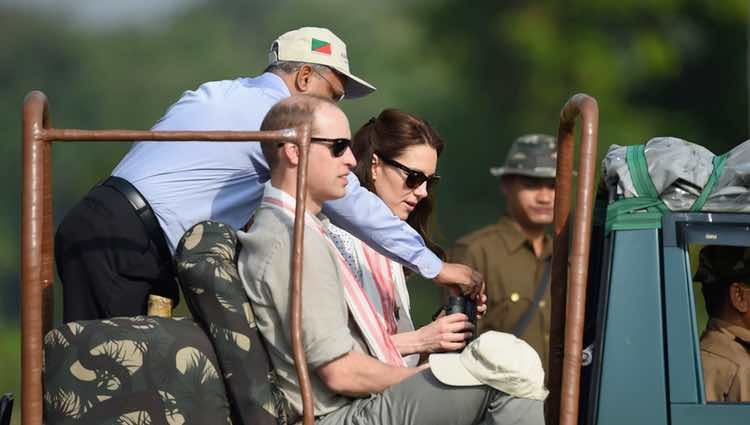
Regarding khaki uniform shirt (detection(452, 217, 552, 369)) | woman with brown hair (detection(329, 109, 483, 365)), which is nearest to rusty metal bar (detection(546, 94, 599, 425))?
woman with brown hair (detection(329, 109, 483, 365))

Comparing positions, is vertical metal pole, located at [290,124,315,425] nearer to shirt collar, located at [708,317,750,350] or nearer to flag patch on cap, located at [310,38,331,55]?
shirt collar, located at [708,317,750,350]

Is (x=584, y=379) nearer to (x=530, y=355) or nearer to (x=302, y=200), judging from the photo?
(x=530, y=355)

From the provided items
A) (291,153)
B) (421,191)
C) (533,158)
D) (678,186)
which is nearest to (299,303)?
(291,153)

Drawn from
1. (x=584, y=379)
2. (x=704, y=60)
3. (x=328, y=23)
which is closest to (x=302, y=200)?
(x=584, y=379)

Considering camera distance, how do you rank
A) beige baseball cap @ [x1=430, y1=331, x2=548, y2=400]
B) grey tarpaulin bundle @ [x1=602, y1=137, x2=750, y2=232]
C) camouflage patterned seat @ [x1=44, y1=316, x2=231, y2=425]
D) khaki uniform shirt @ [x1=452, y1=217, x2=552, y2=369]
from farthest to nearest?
khaki uniform shirt @ [x1=452, y1=217, x2=552, y2=369], grey tarpaulin bundle @ [x1=602, y1=137, x2=750, y2=232], camouflage patterned seat @ [x1=44, y1=316, x2=231, y2=425], beige baseball cap @ [x1=430, y1=331, x2=548, y2=400]

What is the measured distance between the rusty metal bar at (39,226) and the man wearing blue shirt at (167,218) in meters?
0.76

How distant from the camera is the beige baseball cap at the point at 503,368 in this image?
3.18 metres

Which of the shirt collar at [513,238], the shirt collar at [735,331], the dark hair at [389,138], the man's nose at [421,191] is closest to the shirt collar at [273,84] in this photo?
the dark hair at [389,138]

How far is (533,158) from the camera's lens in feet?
24.7

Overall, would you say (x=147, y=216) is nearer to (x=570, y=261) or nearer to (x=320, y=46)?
(x=320, y=46)

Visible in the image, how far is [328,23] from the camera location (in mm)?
9250

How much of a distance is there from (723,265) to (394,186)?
1.34 metres

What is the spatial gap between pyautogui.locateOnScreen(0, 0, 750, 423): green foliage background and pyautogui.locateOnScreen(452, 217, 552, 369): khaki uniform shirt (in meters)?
1.82

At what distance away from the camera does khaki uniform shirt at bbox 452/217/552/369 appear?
280 inches
